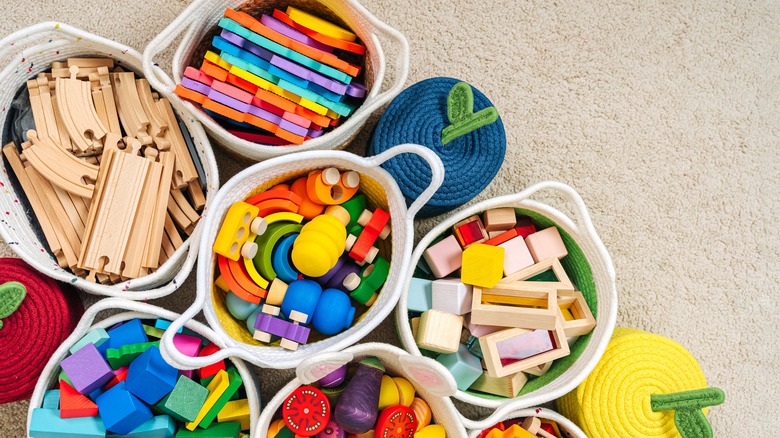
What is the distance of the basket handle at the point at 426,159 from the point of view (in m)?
0.83

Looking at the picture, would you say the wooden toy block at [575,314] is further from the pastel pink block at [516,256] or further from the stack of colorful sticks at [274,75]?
the stack of colorful sticks at [274,75]

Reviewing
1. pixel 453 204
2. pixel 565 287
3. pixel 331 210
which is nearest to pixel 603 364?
pixel 565 287

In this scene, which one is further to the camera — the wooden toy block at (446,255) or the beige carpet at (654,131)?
the beige carpet at (654,131)

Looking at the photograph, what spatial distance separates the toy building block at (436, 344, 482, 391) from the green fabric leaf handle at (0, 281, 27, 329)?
0.64 m

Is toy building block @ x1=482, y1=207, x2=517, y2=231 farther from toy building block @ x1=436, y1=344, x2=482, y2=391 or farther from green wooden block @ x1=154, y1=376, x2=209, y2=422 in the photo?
green wooden block @ x1=154, y1=376, x2=209, y2=422

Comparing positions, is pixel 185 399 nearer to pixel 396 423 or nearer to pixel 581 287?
pixel 396 423

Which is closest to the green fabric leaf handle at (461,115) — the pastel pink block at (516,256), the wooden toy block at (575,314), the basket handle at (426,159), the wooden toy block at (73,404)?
the basket handle at (426,159)

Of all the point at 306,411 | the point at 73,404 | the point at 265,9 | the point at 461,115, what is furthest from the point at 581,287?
the point at 73,404

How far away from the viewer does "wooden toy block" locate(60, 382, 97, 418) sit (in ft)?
2.86

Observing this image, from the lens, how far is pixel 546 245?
3.25 feet

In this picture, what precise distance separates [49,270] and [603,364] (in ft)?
2.82

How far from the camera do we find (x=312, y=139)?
3.09 feet

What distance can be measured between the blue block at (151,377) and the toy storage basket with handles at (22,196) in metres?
0.09

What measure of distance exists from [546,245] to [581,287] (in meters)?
0.11
